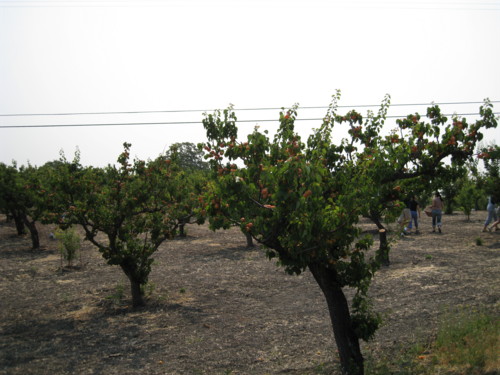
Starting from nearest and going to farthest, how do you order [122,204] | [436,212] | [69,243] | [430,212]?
[122,204] < [69,243] < [430,212] < [436,212]

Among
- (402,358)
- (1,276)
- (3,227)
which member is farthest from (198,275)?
(3,227)

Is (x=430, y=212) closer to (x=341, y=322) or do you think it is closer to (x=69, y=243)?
(x=69, y=243)

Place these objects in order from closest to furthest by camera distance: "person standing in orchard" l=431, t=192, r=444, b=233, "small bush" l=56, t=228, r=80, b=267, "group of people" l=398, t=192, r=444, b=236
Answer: "small bush" l=56, t=228, r=80, b=267 < "group of people" l=398, t=192, r=444, b=236 < "person standing in orchard" l=431, t=192, r=444, b=233

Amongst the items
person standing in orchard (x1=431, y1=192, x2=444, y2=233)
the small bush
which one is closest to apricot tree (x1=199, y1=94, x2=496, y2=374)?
the small bush

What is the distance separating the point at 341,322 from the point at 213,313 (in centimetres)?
424

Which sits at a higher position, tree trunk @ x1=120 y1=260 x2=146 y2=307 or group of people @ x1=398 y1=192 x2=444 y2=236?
group of people @ x1=398 y1=192 x2=444 y2=236

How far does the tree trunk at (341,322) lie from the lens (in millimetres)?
6265

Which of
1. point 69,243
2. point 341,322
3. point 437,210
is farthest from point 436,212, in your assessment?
point 341,322

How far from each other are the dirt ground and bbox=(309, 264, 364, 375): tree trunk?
1.89ft

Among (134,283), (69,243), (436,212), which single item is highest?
→ (436,212)

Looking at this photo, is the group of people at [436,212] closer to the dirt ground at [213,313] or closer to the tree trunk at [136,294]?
the dirt ground at [213,313]

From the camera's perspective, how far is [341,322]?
21.0 feet

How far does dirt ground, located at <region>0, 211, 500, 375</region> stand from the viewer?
24.6 ft

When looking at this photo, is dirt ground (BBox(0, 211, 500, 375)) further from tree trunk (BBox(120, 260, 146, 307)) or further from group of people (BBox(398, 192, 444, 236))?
group of people (BBox(398, 192, 444, 236))
